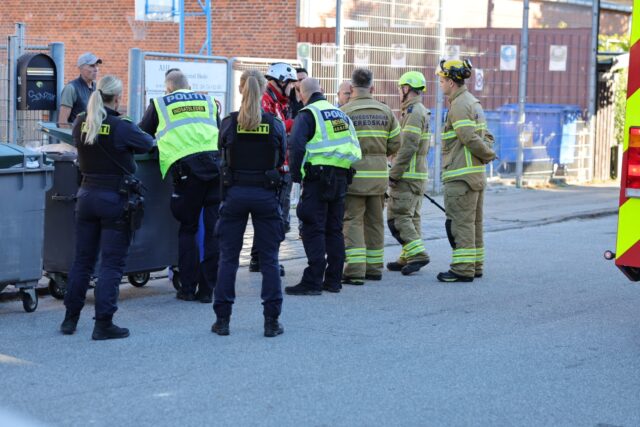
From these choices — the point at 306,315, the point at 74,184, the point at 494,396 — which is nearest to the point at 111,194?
the point at 74,184

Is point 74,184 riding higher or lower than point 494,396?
higher

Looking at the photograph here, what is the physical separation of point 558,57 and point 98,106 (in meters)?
16.2

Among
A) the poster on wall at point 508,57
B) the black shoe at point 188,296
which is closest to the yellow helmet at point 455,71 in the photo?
the black shoe at point 188,296

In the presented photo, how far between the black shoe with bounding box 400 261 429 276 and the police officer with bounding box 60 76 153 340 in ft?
11.8

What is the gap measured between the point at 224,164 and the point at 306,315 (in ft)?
4.62

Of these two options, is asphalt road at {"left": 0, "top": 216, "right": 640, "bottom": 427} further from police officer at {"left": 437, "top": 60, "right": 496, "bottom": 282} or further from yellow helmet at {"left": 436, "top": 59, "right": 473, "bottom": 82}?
yellow helmet at {"left": 436, "top": 59, "right": 473, "bottom": 82}

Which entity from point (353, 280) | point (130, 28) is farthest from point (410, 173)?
point (130, 28)

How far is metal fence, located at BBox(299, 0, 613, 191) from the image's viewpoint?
16516mm

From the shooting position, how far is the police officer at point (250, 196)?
24.1 feet

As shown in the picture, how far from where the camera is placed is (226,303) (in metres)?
7.37

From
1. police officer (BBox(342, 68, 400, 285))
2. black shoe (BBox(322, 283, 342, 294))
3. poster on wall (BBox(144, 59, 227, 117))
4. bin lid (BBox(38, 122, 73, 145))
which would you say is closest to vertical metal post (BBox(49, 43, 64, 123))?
poster on wall (BBox(144, 59, 227, 117))

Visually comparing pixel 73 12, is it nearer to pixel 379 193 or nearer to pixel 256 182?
pixel 379 193

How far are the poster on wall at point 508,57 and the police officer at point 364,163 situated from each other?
1117cm

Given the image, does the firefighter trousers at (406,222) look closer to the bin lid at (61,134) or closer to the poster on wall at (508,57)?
the bin lid at (61,134)
